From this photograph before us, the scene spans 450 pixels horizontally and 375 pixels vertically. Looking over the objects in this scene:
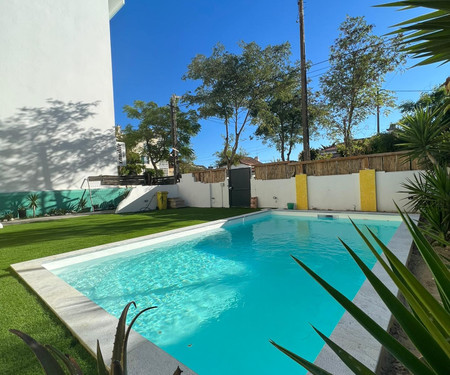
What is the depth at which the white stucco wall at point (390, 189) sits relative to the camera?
904 centimetres

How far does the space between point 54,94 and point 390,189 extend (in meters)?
19.0

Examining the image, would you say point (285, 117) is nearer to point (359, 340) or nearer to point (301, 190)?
point (301, 190)

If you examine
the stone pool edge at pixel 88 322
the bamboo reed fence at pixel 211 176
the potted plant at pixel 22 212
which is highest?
the bamboo reed fence at pixel 211 176

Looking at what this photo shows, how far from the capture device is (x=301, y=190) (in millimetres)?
11539

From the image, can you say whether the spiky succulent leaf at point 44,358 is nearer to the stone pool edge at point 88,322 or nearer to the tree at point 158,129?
the stone pool edge at point 88,322

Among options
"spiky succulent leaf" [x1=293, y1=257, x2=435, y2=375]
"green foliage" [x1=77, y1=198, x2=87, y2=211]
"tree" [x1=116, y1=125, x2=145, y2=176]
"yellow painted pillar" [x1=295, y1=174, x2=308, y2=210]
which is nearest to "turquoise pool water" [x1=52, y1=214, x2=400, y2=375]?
"spiky succulent leaf" [x1=293, y1=257, x2=435, y2=375]

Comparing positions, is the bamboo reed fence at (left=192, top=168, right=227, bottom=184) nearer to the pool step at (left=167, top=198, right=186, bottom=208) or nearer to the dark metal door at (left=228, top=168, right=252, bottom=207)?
the dark metal door at (left=228, top=168, right=252, bottom=207)

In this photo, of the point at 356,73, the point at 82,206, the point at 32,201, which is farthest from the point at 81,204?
the point at 356,73

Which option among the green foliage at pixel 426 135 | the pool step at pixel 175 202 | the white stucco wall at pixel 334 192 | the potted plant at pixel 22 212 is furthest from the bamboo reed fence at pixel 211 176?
the potted plant at pixel 22 212

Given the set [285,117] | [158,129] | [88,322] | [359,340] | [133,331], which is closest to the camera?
[359,340]

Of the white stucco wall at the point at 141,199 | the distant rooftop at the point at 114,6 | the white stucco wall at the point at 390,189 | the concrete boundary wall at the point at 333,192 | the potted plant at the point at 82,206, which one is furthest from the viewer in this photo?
the distant rooftop at the point at 114,6

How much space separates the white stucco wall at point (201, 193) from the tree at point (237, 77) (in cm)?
161

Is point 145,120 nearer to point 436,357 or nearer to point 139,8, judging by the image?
point 139,8

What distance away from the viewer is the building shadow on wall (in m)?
14.0
